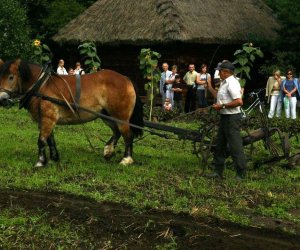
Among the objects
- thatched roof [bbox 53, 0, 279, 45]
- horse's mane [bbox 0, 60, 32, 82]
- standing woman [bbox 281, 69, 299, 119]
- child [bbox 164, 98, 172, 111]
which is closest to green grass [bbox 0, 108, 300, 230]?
horse's mane [bbox 0, 60, 32, 82]

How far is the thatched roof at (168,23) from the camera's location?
2419cm

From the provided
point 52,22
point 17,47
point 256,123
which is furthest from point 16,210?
point 52,22

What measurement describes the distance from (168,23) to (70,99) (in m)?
13.6

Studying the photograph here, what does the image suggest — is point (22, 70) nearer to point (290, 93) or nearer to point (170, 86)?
point (170, 86)

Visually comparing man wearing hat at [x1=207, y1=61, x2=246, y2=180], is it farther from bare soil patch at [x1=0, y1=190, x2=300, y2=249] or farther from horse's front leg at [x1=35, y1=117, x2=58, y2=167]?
horse's front leg at [x1=35, y1=117, x2=58, y2=167]

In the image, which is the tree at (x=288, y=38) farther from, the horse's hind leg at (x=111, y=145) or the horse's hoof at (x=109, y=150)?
the horse's hoof at (x=109, y=150)

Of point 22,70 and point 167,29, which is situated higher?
point 167,29

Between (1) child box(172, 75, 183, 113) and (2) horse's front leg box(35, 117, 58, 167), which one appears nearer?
(2) horse's front leg box(35, 117, 58, 167)

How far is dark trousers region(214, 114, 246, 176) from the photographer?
968 cm

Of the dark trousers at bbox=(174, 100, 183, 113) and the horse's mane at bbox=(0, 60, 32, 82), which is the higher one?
the horse's mane at bbox=(0, 60, 32, 82)

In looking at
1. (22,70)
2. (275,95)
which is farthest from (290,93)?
(22,70)

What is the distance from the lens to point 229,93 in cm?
968

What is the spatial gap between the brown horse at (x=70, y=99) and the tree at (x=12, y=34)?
535 inches

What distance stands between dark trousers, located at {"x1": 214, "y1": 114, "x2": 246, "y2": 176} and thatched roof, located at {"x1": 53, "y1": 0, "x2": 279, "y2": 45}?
1387cm
